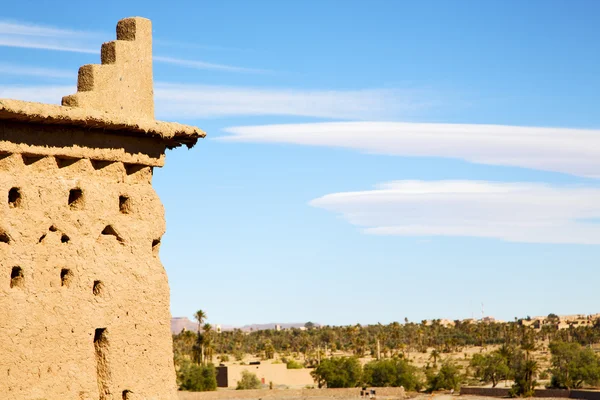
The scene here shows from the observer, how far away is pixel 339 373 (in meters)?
66.1

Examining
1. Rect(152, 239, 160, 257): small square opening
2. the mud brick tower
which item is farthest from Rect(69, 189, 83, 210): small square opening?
Rect(152, 239, 160, 257): small square opening

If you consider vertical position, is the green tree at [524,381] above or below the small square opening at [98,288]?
below

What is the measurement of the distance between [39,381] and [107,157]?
263cm

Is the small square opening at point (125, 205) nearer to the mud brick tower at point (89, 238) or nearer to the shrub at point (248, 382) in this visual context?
the mud brick tower at point (89, 238)

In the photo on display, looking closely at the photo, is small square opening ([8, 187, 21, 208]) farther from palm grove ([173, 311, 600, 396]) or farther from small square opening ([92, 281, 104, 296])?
palm grove ([173, 311, 600, 396])

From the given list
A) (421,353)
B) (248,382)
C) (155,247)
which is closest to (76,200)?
(155,247)

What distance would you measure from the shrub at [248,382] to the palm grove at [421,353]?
2142 mm

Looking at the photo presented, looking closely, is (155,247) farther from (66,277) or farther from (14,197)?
(14,197)

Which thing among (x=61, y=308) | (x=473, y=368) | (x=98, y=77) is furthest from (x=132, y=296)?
(x=473, y=368)

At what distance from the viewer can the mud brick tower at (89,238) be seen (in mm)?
10742

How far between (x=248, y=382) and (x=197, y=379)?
4.08m

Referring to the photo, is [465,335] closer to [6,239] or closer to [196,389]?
[196,389]

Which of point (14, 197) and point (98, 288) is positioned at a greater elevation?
point (14, 197)

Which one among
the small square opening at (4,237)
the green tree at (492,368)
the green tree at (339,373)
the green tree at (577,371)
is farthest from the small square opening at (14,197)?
the green tree at (492,368)
